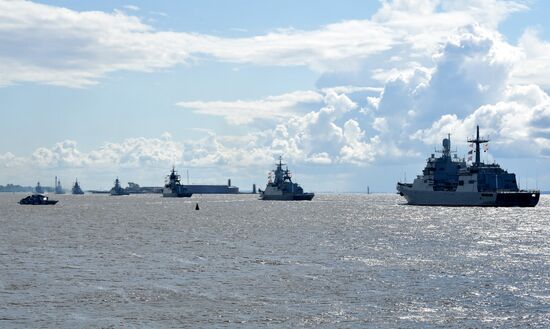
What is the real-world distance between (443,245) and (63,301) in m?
48.7

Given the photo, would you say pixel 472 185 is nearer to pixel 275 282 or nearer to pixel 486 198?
pixel 486 198

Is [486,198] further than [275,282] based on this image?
Yes

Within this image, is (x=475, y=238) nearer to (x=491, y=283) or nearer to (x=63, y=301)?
(x=491, y=283)

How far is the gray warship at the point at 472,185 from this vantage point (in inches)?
7308

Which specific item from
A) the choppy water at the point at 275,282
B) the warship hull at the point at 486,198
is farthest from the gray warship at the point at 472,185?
the choppy water at the point at 275,282

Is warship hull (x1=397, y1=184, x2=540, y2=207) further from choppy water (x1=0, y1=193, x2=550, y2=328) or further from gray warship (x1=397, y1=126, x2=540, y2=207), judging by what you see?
choppy water (x1=0, y1=193, x2=550, y2=328)

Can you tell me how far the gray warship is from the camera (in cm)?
18562

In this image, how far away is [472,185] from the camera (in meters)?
188

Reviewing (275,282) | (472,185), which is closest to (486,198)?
(472,185)

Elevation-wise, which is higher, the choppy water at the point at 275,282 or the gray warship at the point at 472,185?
the gray warship at the point at 472,185

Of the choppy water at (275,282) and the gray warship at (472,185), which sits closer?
the choppy water at (275,282)

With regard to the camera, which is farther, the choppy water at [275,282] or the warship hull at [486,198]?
the warship hull at [486,198]

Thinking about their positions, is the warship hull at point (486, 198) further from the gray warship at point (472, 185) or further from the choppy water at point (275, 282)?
the choppy water at point (275, 282)

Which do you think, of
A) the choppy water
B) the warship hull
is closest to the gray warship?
the warship hull
